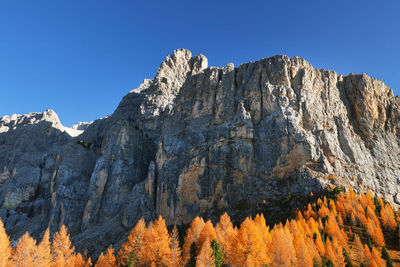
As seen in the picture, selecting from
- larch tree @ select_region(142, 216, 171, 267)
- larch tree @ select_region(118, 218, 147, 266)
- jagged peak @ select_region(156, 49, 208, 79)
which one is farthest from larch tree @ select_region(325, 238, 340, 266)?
jagged peak @ select_region(156, 49, 208, 79)

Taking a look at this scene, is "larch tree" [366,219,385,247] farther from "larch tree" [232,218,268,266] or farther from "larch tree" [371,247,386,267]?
"larch tree" [232,218,268,266]

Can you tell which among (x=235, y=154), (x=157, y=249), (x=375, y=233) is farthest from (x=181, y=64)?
(x=375, y=233)

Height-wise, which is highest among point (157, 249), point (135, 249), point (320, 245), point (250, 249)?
point (320, 245)

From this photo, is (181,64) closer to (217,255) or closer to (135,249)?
(135,249)

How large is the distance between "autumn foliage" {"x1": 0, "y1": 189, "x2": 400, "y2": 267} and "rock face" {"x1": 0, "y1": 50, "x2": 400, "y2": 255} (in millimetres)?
12907

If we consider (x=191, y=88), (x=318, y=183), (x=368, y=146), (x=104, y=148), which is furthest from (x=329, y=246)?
(x=104, y=148)

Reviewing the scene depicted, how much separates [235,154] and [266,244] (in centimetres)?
3942

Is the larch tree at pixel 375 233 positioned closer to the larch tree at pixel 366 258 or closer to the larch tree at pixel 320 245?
the larch tree at pixel 366 258

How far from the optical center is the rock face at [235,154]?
76938 mm

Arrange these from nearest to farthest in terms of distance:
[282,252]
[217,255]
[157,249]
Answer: [282,252], [217,255], [157,249]

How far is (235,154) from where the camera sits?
82438 millimetres

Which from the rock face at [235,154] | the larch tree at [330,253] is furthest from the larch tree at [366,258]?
the rock face at [235,154]

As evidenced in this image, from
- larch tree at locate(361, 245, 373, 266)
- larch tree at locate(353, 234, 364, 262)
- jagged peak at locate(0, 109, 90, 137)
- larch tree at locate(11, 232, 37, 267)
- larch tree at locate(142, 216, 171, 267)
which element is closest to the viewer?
larch tree at locate(361, 245, 373, 266)

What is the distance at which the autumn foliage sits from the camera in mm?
39781
